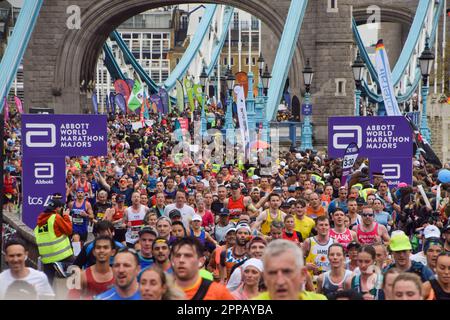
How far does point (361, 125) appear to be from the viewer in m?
19.1

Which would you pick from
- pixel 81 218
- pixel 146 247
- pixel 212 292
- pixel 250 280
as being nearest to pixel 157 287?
pixel 212 292

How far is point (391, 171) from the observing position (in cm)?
1900

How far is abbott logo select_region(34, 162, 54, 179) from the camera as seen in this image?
18125 mm

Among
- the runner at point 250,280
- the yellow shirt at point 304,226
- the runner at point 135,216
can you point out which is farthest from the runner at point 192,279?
the runner at point 135,216

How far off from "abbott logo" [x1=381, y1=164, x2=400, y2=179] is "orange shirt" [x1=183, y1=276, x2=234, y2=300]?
37.4 ft

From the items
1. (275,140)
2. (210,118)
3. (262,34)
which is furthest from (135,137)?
(262,34)

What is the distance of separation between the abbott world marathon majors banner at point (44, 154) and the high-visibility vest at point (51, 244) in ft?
14.1

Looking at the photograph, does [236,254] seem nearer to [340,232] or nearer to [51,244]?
[340,232]

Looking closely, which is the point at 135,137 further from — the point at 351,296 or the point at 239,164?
the point at 351,296

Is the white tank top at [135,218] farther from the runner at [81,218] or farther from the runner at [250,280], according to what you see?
the runner at [250,280]

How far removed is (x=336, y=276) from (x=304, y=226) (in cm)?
392

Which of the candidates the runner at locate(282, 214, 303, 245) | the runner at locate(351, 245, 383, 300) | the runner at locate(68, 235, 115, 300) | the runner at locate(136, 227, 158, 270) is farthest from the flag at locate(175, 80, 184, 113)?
the runner at locate(68, 235, 115, 300)

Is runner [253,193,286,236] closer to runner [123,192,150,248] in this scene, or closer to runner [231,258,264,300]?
runner [123,192,150,248]
